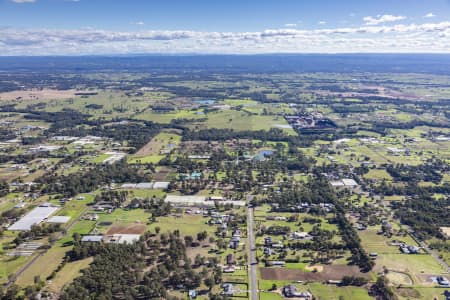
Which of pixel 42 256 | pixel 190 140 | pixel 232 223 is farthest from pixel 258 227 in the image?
pixel 190 140

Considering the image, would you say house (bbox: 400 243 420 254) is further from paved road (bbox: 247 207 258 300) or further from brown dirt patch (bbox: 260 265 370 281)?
paved road (bbox: 247 207 258 300)

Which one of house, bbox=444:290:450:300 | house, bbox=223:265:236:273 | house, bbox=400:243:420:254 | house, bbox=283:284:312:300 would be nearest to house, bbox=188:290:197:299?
house, bbox=223:265:236:273

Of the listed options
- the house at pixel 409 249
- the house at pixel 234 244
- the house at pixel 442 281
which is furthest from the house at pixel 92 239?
the house at pixel 442 281

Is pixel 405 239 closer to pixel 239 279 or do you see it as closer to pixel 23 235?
pixel 239 279

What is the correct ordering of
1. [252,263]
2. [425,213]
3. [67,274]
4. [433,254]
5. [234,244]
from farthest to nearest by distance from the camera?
[425,213] < [234,244] < [433,254] < [252,263] < [67,274]

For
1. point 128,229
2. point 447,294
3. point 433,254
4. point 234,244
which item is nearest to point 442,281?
point 447,294

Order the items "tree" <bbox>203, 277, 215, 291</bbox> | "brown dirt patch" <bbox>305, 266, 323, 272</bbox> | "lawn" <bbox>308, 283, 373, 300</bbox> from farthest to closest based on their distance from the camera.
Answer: "brown dirt patch" <bbox>305, 266, 323, 272</bbox> → "tree" <bbox>203, 277, 215, 291</bbox> → "lawn" <bbox>308, 283, 373, 300</bbox>

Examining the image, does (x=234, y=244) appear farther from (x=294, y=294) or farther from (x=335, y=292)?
(x=335, y=292)
